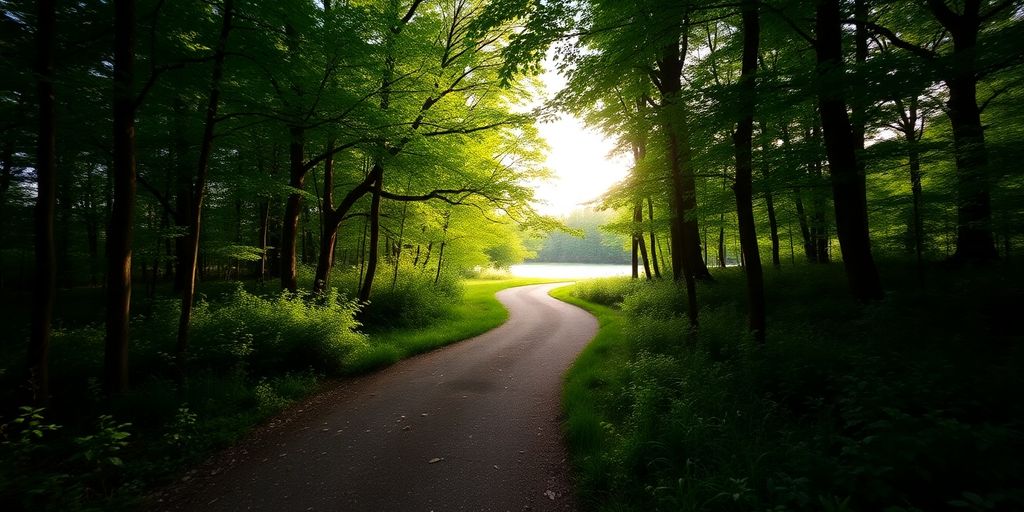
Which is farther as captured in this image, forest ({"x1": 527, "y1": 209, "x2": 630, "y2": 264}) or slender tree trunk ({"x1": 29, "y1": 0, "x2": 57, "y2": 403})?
forest ({"x1": 527, "y1": 209, "x2": 630, "y2": 264})

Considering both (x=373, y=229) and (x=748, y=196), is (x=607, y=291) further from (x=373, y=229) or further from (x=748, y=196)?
(x=373, y=229)

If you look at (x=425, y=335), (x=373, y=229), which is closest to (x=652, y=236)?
(x=425, y=335)

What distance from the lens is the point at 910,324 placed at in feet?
21.2

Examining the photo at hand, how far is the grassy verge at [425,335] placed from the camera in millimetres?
8742

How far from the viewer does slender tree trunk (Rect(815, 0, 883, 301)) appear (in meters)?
7.67

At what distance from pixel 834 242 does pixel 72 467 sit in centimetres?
3770

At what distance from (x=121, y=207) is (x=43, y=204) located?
0.87 metres

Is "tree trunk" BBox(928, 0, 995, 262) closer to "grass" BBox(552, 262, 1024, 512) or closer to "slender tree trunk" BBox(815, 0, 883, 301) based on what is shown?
"slender tree trunk" BBox(815, 0, 883, 301)

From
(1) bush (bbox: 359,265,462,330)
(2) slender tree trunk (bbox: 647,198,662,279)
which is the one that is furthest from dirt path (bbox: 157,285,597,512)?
(2) slender tree trunk (bbox: 647,198,662,279)

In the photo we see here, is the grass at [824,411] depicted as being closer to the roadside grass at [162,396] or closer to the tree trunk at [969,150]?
the tree trunk at [969,150]

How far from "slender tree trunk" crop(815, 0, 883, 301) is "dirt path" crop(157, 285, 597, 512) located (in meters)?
7.48

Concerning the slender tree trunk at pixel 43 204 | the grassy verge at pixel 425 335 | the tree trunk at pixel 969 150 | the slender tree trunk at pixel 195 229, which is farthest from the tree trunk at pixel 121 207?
the tree trunk at pixel 969 150

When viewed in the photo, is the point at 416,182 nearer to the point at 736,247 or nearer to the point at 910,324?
the point at 910,324

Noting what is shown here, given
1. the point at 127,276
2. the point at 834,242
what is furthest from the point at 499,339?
the point at 834,242
